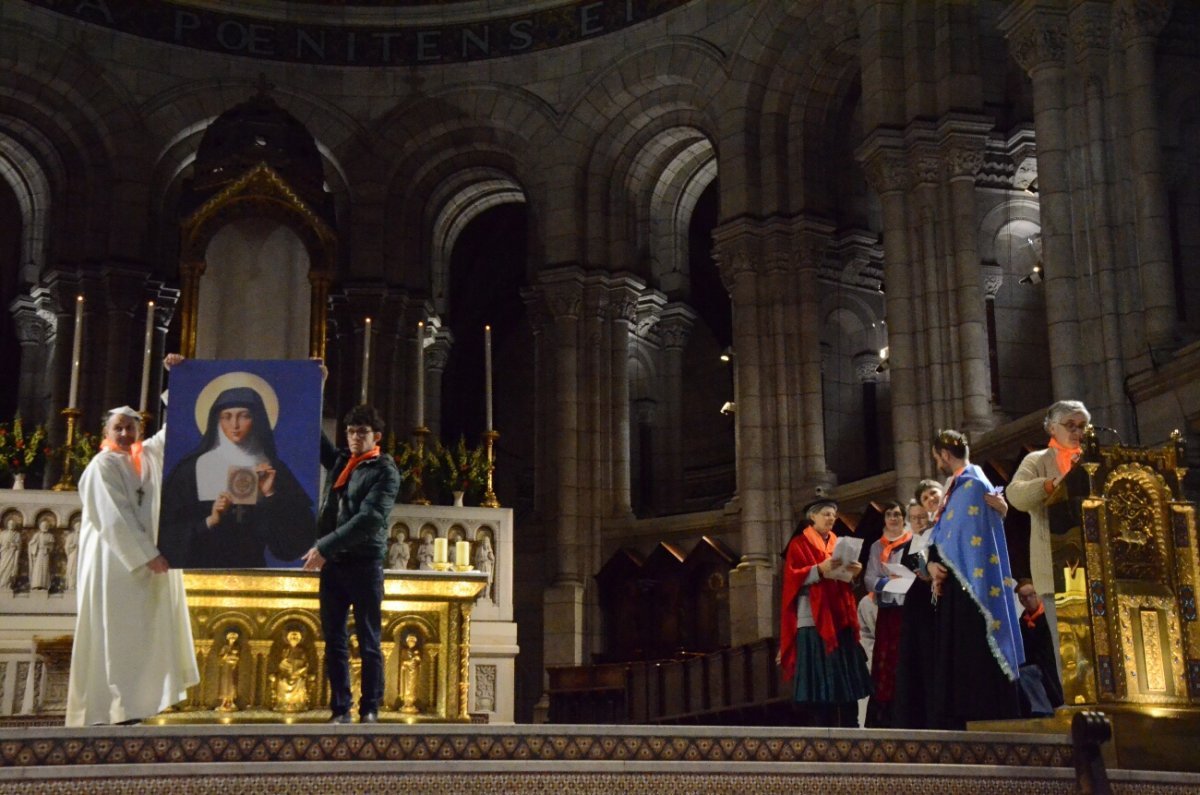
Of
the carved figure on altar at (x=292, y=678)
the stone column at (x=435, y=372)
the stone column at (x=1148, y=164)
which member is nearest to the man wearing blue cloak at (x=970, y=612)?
the carved figure on altar at (x=292, y=678)

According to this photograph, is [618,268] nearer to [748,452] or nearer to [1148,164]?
[748,452]

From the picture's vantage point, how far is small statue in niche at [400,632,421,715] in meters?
10.2

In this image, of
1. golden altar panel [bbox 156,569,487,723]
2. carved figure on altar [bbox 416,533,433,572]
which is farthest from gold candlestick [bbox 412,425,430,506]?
golden altar panel [bbox 156,569,487,723]

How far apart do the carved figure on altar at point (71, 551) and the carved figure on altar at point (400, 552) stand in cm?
243

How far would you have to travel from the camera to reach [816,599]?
29.3 ft

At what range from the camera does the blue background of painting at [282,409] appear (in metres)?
8.38

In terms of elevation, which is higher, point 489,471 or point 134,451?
point 489,471

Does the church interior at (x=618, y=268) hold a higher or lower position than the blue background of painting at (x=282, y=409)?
higher

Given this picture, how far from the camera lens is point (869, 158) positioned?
1579cm

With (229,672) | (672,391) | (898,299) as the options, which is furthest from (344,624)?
(672,391)

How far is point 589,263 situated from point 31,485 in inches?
299

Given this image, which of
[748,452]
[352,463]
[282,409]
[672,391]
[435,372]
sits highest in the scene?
[435,372]

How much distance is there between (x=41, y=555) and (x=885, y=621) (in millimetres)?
6546

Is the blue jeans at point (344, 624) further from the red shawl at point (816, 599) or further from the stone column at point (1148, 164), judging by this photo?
the stone column at point (1148, 164)
